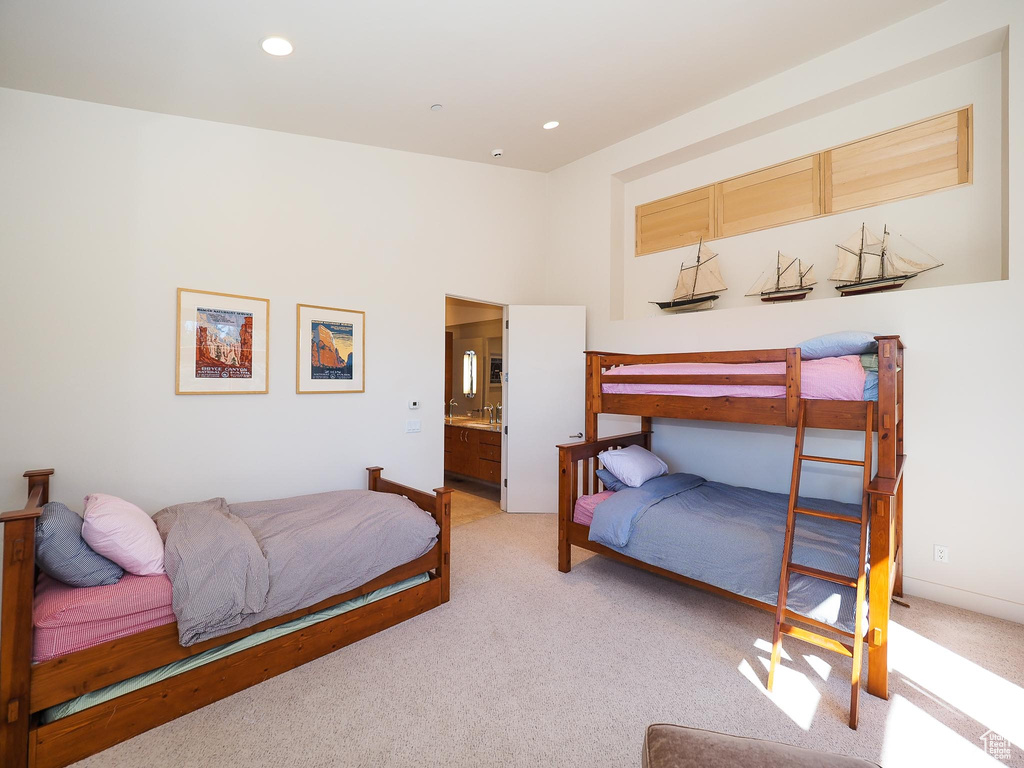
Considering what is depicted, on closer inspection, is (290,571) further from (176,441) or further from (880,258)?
(880,258)

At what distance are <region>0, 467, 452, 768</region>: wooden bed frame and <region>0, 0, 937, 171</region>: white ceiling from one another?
238cm

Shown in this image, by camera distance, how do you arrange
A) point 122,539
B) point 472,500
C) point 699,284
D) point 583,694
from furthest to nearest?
point 472,500
point 699,284
point 583,694
point 122,539

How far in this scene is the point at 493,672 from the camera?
217cm

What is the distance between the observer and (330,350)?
3672 mm

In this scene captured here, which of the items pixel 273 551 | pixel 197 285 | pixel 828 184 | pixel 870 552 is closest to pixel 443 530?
pixel 273 551

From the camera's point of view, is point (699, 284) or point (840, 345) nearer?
point (840, 345)

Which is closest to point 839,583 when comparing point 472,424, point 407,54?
point 407,54

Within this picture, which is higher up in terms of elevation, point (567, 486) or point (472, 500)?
point (567, 486)

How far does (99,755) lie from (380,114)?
3920 millimetres

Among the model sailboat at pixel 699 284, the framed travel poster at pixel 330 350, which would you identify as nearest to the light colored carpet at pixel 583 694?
the framed travel poster at pixel 330 350

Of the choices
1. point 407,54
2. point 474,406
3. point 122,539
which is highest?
point 407,54

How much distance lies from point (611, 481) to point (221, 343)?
2.97 metres

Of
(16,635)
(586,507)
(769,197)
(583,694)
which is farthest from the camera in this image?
(769,197)

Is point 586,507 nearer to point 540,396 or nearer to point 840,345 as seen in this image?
point 540,396
